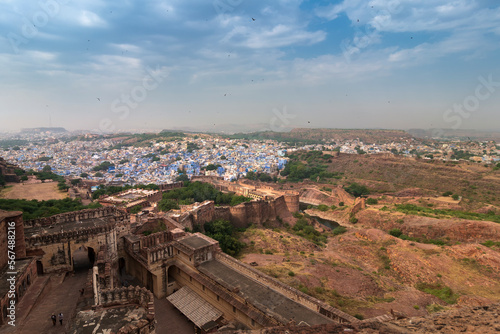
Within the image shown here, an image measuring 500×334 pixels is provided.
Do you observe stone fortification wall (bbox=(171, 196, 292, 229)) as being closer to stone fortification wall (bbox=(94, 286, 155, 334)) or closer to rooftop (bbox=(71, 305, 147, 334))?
stone fortification wall (bbox=(94, 286, 155, 334))

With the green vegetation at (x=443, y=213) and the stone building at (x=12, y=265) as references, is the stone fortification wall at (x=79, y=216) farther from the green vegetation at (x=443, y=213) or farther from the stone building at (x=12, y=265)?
the green vegetation at (x=443, y=213)

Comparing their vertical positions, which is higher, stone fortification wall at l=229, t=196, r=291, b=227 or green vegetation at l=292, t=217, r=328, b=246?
stone fortification wall at l=229, t=196, r=291, b=227

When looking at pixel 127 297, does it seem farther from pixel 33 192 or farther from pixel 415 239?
pixel 33 192

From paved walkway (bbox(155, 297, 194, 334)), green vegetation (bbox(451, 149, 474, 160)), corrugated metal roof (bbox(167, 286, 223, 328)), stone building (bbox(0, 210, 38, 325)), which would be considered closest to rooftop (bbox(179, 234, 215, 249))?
corrugated metal roof (bbox(167, 286, 223, 328))

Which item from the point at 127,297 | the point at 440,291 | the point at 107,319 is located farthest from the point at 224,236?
the point at 107,319

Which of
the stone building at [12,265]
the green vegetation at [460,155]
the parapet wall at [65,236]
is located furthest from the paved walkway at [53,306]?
the green vegetation at [460,155]

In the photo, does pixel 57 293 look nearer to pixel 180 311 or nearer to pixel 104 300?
pixel 104 300

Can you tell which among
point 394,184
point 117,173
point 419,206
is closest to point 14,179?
point 117,173
